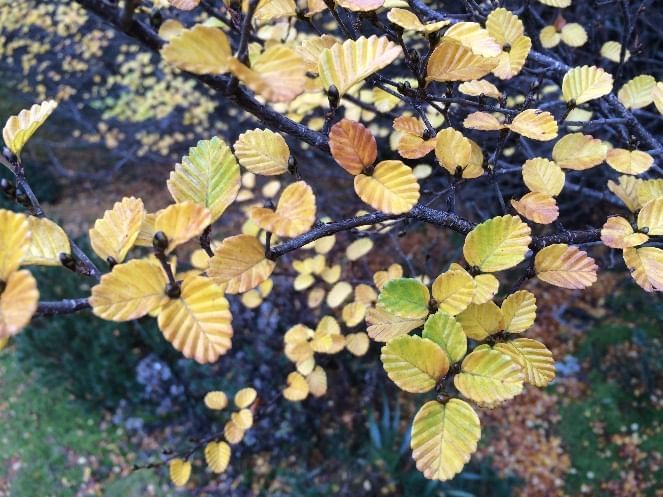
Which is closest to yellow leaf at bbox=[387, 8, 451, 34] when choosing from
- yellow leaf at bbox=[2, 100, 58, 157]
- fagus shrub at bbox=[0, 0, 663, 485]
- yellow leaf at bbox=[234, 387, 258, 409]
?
fagus shrub at bbox=[0, 0, 663, 485]

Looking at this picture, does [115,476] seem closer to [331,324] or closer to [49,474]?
[49,474]

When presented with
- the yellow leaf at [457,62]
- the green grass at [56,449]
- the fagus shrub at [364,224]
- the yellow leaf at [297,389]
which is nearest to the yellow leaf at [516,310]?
the fagus shrub at [364,224]

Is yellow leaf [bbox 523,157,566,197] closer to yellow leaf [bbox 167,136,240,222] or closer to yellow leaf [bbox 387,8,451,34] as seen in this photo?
yellow leaf [bbox 387,8,451,34]

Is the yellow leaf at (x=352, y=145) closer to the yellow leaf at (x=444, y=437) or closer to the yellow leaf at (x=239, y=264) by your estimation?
the yellow leaf at (x=239, y=264)

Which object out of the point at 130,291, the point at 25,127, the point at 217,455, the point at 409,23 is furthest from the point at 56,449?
the point at 409,23

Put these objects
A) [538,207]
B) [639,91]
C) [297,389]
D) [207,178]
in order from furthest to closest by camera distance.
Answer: [297,389]
[639,91]
[538,207]
[207,178]

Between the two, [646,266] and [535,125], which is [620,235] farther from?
[535,125]
